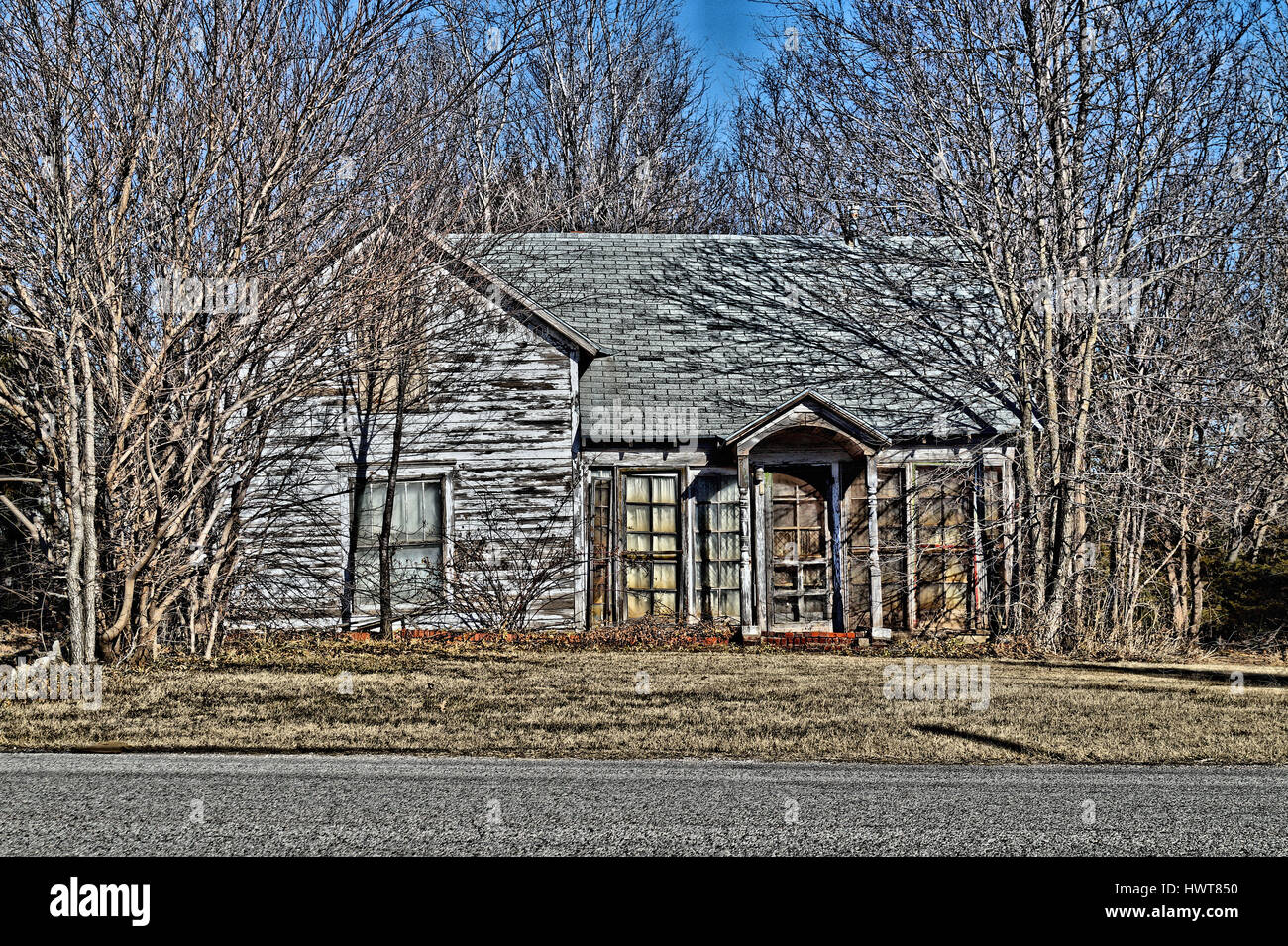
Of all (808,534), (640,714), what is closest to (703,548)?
(808,534)

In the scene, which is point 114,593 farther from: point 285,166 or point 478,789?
point 478,789

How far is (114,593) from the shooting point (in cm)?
1210

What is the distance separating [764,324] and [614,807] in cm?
1299

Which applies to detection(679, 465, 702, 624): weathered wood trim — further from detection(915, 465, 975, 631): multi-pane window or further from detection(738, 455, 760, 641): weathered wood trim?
detection(915, 465, 975, 631): multi-pane window

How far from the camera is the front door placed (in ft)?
55.2

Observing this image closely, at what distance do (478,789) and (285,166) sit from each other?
301 inches

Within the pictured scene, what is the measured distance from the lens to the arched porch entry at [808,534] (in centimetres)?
1670

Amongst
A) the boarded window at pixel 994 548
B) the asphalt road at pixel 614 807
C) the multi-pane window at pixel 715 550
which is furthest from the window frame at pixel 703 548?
the asphalt road at pixel 614 807

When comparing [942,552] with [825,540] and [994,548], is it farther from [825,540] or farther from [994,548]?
[825,540]

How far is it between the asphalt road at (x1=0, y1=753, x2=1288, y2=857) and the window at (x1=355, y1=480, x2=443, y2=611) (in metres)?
8.40

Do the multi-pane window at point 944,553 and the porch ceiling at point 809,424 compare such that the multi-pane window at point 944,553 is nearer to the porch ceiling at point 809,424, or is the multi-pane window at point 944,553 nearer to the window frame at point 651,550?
the porch ceiling at point 809,424

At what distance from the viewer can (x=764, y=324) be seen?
18.5m
